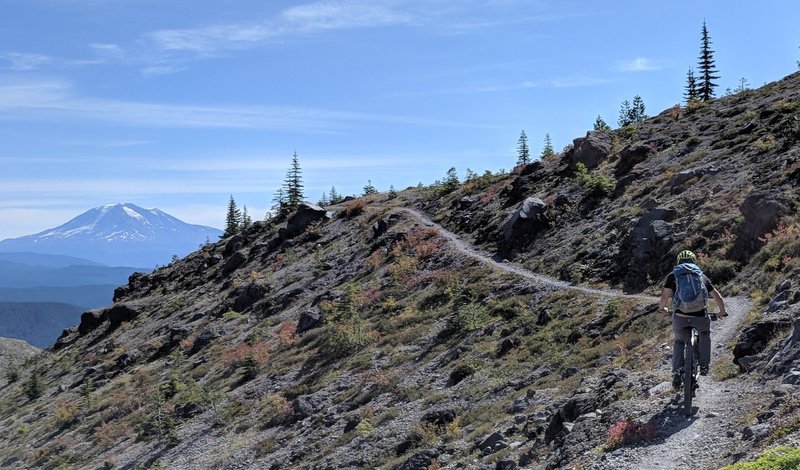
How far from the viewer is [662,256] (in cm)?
2505

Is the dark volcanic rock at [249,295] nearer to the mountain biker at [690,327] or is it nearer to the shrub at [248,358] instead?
the shrub at [248,358]

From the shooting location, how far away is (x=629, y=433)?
10906 millimetres

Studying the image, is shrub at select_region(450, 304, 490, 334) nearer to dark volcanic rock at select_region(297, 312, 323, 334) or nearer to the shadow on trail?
dark volcanic rock at select_region(297, 312, 323, 334)

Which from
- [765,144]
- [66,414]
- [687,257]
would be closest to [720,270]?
[687,257]

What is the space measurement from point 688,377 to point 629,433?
146cm

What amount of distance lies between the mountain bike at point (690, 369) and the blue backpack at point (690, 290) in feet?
1.24

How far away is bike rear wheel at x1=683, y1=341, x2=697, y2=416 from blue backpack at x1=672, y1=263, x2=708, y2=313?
0.68m

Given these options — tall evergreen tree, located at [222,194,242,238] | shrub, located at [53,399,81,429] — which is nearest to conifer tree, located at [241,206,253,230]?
tall evergreen tree, located at [222,194,242,238]

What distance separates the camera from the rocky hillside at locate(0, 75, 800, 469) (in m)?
12.9

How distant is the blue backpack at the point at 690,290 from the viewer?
1089 centimetres

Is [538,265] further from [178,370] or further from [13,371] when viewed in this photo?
[13,371]

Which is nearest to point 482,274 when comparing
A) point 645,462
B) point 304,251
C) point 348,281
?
point 348,281

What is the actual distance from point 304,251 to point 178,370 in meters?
19.5

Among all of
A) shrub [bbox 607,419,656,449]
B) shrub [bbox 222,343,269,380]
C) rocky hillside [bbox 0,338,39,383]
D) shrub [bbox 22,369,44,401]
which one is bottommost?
rocky hillside [bbox 0,338,39,383]
